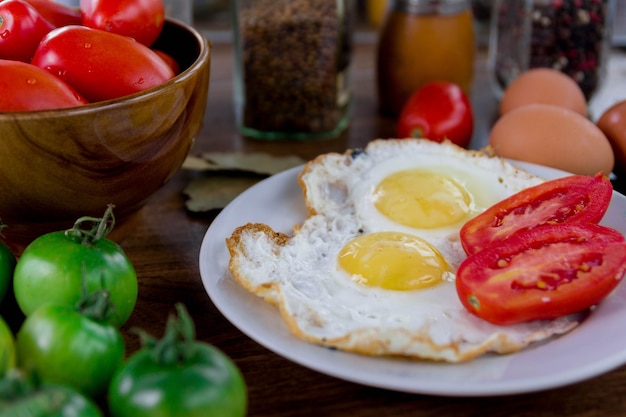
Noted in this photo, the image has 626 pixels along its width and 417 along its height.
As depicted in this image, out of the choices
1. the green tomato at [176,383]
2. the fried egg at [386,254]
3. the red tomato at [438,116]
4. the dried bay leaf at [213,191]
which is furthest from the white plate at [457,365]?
the red tomato at [438,116]

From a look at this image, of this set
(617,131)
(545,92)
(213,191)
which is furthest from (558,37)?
(213,191)

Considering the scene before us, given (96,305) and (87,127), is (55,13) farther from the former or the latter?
(96,305)

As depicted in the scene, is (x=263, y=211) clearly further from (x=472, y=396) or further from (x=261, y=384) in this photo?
(x=472, y=396)

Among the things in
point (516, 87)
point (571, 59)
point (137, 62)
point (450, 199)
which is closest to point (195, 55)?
point (137, 62)

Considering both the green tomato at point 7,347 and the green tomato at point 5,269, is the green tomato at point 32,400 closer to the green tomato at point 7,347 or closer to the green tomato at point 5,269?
the green tomato at point 7,347

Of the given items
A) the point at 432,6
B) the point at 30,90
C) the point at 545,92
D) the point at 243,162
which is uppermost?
the point at 30,90

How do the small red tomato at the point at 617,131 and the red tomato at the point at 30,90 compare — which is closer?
the red tomato at the point at 30,90

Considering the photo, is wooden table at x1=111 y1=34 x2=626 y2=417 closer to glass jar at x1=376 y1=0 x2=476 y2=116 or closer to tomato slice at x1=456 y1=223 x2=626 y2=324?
tomato slice at x1=456 y1=223 x2=626 y2=324
